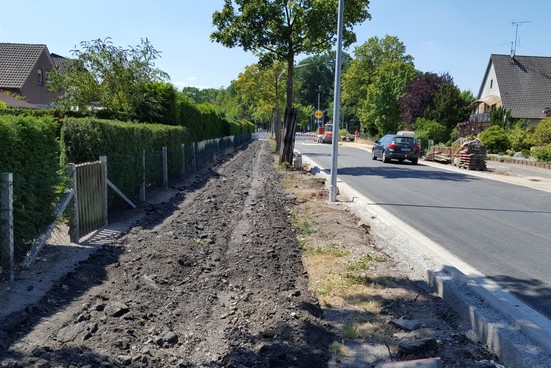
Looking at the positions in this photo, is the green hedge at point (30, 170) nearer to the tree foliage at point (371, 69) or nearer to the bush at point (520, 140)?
the bush at point (520, 140)

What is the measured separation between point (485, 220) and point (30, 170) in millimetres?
8743

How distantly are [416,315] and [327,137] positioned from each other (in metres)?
56.0

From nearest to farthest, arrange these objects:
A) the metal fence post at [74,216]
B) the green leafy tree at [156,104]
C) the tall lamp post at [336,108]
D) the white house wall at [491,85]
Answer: the metal fence post at [74,216] → the tall lamp post at [336,108] → the green leafy tree at [156,104] → the white house wall at [491,85]

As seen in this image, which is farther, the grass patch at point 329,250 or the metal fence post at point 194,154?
the metal fence post at point 194,154

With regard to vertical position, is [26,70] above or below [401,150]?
above

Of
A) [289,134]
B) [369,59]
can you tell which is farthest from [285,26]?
[369,59]

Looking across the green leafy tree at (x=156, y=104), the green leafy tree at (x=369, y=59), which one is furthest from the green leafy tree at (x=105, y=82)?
the green leafy tree at (x=369, y=59)

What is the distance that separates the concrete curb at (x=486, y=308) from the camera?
13.0ft

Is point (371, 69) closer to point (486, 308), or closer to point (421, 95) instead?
point (421, 95)

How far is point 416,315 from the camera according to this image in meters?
5.01

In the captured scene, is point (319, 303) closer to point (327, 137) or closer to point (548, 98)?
point (548, 98)

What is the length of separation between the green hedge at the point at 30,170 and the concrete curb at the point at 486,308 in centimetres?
518

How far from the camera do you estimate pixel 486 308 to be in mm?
4910

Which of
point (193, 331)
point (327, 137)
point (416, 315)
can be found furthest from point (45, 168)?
point (327, 137)
